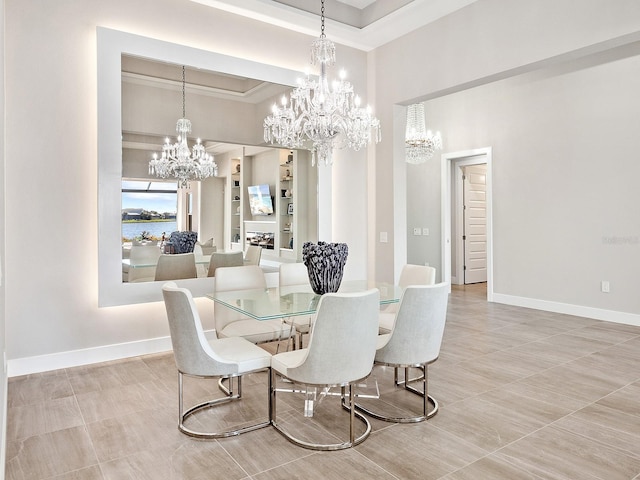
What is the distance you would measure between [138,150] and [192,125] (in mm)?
553

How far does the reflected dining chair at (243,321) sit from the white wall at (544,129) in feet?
6.80

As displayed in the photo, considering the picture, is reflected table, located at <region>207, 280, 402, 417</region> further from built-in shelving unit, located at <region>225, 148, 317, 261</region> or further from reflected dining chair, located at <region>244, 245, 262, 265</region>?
built-in shelving unit, located at <region>225, 148, 317, 261</region>

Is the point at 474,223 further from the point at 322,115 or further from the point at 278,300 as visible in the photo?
the point at 278,300

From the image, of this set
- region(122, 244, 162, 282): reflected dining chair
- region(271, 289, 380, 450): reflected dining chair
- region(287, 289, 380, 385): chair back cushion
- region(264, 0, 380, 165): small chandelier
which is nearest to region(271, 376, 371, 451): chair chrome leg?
region(271, 289, 380, 450): reflected dining chair

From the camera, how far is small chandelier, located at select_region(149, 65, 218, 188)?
400cm

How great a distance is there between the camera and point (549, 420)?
2656 mm

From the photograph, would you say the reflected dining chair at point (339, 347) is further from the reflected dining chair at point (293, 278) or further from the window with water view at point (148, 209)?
the window with water view at point (148, 209)

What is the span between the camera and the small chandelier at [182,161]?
4.00 meters

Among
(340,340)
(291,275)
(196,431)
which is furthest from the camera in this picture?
(291,275)

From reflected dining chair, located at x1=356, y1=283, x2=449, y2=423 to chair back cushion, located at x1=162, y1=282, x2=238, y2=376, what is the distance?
0.92 metres

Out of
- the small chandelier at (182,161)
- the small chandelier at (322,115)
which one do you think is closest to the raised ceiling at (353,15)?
the small chandelier at (182,161)

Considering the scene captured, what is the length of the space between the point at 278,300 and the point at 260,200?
1.90m

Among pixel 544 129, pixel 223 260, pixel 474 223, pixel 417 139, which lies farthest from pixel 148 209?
pixel 474 223

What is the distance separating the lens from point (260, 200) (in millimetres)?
4613
